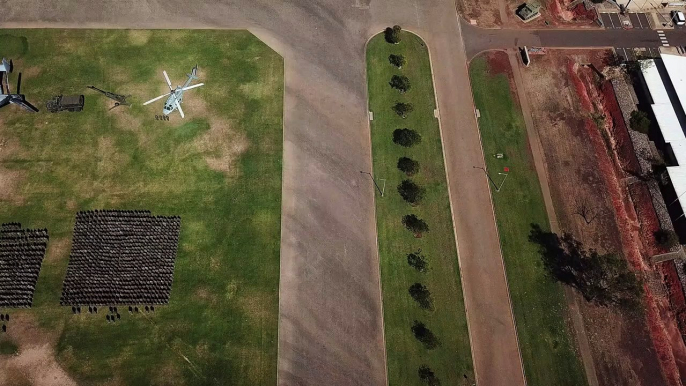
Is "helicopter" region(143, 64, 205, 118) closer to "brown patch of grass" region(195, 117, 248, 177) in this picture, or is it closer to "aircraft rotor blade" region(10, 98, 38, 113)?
"brown patch of grass" region(195, 117, 248, 177)

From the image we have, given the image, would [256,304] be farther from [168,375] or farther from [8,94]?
[8,94]

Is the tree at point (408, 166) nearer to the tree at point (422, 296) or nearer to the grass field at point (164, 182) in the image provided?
the tree at point (422, 296)

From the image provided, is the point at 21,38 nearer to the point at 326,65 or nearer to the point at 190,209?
the point at 190,209

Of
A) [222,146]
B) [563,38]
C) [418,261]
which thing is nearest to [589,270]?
[418,261]

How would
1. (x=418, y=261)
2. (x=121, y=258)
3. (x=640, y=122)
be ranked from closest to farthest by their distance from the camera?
(x=121, y=258) < (x=418, y=261) < (x=640, y=122)

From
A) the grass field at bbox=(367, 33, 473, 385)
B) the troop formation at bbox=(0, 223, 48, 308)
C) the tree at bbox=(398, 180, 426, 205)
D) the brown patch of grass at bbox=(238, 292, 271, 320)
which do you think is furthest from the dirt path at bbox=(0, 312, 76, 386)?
the tree at bbox=(398, 180, 426, 205)

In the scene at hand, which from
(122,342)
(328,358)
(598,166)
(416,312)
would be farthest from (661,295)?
(122,342)
